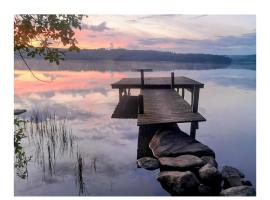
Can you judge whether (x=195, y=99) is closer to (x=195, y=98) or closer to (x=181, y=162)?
(x=195, y=98)

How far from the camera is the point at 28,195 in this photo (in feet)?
16.3

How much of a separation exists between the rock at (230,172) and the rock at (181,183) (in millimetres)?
385

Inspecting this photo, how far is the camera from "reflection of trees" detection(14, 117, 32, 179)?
4.95m

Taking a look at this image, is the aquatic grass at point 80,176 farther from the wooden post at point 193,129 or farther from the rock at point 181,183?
the wooden post at point 193,129

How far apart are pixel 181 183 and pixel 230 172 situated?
26.3 inches

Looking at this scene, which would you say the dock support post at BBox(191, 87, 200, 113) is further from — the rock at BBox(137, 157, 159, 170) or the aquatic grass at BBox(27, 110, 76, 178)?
the aquatic grass at BBox(27, 110, 76, 178)

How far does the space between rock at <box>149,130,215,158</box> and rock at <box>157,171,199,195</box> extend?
16.7 inches

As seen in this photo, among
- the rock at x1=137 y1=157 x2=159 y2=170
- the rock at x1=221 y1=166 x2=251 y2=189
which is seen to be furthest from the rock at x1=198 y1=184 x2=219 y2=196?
the rock at x1=137 y1=157 x2=159 y2=170

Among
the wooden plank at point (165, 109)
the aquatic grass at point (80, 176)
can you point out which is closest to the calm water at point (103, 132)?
the aquatic grass at point (80, 176)

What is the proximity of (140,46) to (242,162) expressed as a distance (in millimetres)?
1834

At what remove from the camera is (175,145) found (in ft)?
17.9

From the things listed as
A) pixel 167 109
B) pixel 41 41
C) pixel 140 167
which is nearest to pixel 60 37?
pixel 41 41

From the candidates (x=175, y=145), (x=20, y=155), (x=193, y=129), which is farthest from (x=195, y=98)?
(x=20, y=155)

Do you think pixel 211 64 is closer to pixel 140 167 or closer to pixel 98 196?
pixel 140 167
